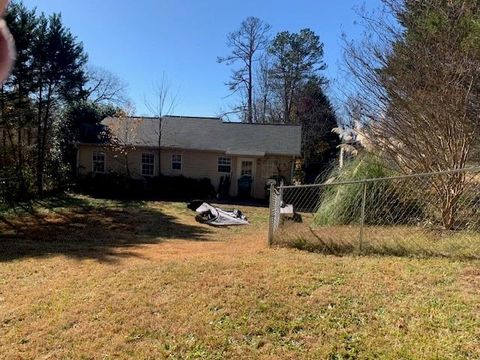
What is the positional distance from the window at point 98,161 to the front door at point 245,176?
277 inches

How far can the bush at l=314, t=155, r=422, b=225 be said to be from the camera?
808cm

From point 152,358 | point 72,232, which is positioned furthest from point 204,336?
point 72,232

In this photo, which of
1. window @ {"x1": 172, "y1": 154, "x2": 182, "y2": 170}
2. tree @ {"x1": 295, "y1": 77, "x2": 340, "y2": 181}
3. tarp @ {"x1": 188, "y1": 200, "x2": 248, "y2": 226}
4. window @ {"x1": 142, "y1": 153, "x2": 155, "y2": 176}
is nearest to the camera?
tarp @ {"x1": 188, "y1": 200, "x2": 248, "y2": 226}

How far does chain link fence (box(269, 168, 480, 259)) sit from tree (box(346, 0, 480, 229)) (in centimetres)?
5

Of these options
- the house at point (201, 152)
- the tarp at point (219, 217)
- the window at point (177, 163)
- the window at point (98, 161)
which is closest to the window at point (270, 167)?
the house at point (201, 152)

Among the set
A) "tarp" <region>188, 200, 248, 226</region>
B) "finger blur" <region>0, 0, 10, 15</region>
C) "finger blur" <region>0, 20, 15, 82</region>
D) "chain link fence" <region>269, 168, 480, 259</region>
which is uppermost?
"finger blur" <region>0, 0, 10, 15</region>

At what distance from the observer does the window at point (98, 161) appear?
2114 cm

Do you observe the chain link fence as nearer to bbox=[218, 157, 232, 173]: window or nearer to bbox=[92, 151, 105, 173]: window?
bbox=[218, 157, 232, 173]: window

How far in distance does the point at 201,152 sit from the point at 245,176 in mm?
2521

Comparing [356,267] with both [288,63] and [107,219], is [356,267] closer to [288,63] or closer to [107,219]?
[107,219]

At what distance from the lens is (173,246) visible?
333 inches

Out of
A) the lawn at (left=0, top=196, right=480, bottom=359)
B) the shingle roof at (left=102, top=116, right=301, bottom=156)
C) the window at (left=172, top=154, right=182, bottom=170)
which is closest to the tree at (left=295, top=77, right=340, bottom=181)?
the shingle roof at (left=102, top=116, right=301, bottom=156)

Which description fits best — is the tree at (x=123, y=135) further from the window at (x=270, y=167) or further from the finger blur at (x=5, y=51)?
the finger blur at (x=5, y=51)

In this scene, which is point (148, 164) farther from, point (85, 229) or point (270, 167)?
point (85, 229)
